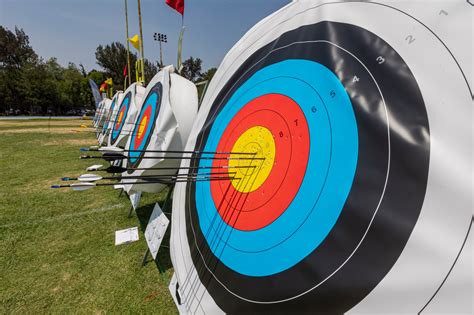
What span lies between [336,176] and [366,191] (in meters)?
0.06

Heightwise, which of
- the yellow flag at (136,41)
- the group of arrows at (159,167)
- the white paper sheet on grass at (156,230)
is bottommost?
the white paper sheet on grass at (156,230)

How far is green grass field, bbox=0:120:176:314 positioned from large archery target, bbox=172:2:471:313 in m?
0.74

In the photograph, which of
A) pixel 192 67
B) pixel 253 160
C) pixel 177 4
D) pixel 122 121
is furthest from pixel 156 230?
pixel 192 67

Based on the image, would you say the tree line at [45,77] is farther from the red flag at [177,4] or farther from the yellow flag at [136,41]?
the red flag at [177,4]

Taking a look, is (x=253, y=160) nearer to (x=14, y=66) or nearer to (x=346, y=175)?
(x=346, y=175)

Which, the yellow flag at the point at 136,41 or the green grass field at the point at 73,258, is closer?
the green grass field at the point at 73,258

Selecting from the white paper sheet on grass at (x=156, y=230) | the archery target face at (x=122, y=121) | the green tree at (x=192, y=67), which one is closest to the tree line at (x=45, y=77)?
the green tree at (x=192, y=67)

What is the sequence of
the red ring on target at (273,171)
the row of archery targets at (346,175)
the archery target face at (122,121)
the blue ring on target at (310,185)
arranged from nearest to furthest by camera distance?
the row of archery targets at (346,175) < the blue ring on target at (310,185) < the red ring on target at (273,171) < the archery target face at (122,121)

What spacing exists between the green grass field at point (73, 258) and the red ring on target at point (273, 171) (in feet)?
2.66

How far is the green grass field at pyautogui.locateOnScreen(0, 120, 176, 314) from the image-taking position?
1162 millimetres

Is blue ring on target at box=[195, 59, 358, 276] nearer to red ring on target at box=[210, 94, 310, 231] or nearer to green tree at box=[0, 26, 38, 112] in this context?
red ring on target at box=[210, 94, 310, 231]

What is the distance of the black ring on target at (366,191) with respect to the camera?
0.34 m

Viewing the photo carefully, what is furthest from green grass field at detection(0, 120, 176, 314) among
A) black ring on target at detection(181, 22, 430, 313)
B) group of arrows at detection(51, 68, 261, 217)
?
black ring on target at detection(181, 22, 430, 313)

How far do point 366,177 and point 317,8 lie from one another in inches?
18.6
